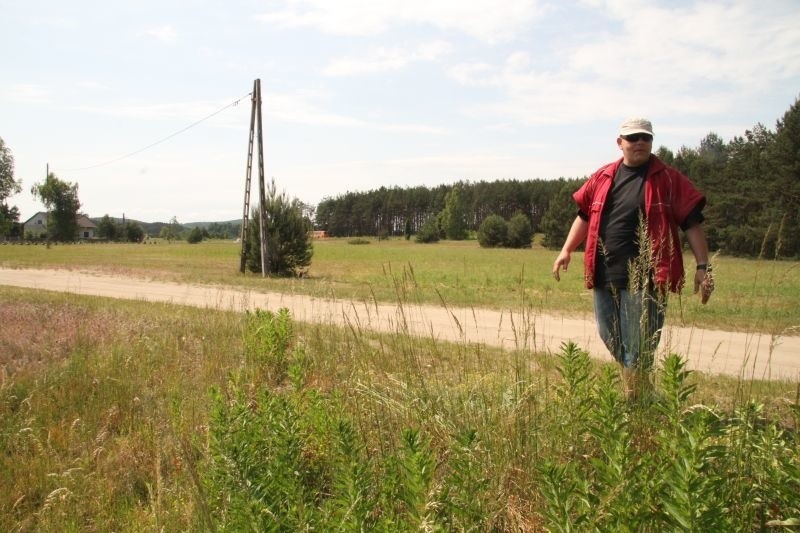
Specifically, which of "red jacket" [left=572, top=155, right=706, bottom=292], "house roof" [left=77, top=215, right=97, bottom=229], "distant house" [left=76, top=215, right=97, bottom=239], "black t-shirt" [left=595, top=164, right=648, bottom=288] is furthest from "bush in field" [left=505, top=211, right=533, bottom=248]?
"house roof" [left=77, top=215, right=97, bottom=229]

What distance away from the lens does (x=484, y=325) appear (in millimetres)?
9062

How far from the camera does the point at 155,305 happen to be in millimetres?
10055

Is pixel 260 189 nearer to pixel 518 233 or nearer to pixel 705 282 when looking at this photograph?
pixel 705 282

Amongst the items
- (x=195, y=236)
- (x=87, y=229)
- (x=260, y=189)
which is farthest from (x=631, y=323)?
(x=87, y=229)

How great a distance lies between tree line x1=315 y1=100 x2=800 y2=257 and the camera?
129 feet

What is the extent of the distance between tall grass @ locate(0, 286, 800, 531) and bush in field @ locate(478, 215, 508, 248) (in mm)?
69378

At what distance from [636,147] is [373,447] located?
2.60 m

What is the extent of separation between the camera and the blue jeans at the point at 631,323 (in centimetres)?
303

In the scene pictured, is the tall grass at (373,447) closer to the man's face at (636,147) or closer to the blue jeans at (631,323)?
the blue jeans at (631,323)

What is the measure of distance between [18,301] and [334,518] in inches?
388

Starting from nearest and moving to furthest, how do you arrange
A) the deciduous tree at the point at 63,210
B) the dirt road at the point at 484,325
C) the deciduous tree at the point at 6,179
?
the dirt road at the point at 484,325 < the deciduous tree at the point at 6,179 < the deciduous tree at the point at 63,210

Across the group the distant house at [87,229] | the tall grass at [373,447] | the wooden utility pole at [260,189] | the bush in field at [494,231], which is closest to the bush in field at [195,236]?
the distant house at [87,229]

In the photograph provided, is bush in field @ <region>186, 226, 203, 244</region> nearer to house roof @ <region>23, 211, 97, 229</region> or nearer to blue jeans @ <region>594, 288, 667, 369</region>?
house roof @ <region>23, 211, 97, 229</region>

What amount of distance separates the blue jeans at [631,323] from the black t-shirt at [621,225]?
12 centimetres
